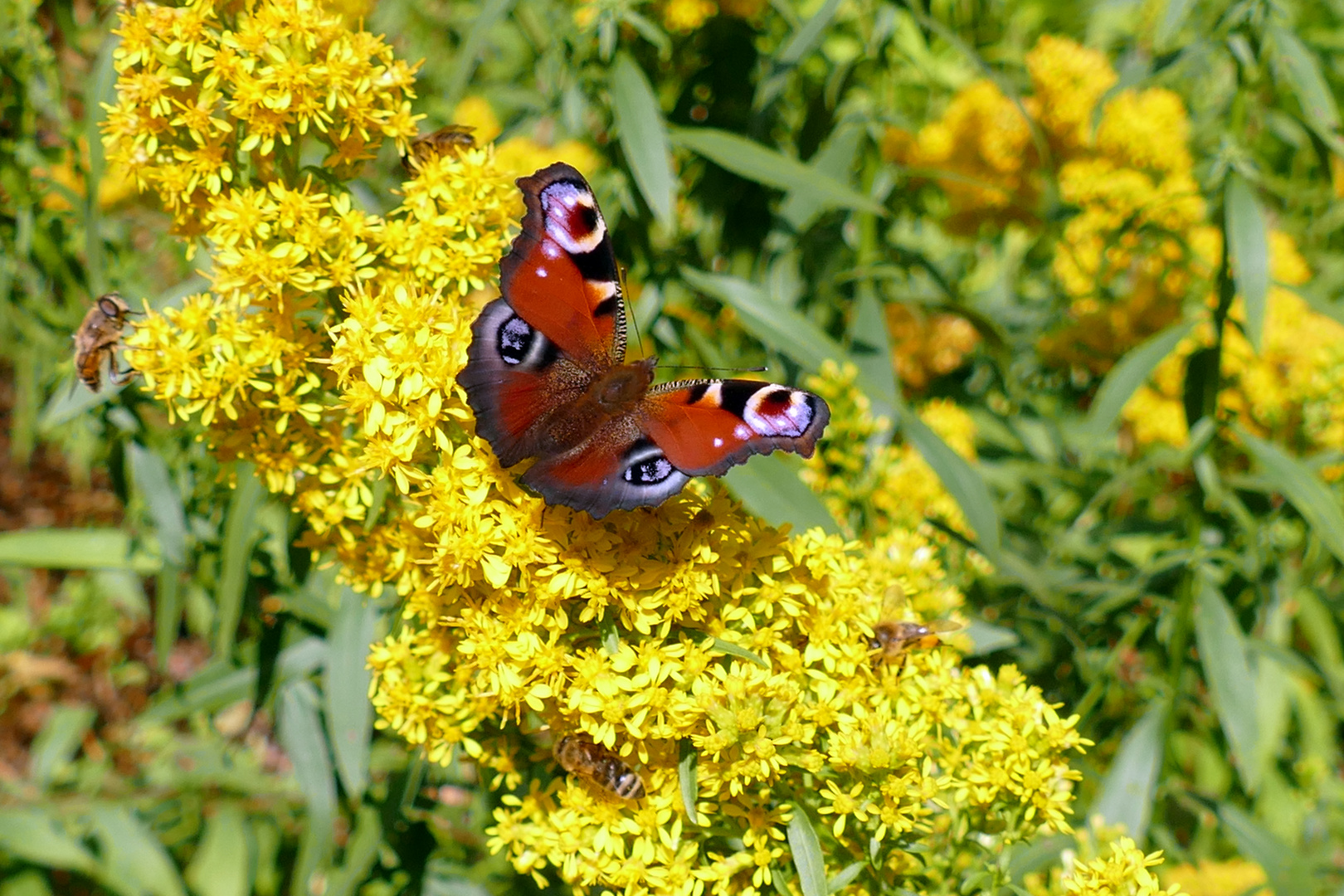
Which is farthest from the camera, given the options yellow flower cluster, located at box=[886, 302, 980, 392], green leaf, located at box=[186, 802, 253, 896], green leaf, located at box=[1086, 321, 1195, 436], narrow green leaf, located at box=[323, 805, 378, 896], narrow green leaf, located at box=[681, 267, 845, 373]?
yellow flower cluster, located at box=[886, 302, 980, 392]

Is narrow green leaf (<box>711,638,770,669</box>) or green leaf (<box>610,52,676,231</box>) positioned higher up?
green leaf (<box>610,52,676,231</box>)

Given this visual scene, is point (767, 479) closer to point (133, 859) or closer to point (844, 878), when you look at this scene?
point (844, 878)

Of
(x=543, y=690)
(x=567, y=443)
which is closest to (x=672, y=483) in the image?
(x=567, y=443)

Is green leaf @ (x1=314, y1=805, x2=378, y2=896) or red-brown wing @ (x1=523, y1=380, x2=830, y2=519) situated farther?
green leaf @ (x1=314, y1=805, x2=378, y2=896)

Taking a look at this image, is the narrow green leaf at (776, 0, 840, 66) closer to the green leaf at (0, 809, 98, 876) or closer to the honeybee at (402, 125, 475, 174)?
the honeybee at (402, 125, 475, 174)

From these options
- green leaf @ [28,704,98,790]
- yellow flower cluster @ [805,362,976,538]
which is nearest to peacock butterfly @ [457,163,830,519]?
yellow flower cluster @ [805,362,976,538]

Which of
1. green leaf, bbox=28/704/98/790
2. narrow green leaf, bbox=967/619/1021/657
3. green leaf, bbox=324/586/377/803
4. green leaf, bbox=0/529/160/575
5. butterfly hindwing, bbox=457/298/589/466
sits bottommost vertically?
green leaf, bbox=28/704/98/790

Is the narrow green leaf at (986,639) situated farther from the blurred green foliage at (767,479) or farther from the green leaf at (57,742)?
the green leaf at (57,742)

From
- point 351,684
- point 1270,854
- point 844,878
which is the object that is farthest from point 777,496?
point 1270,854
